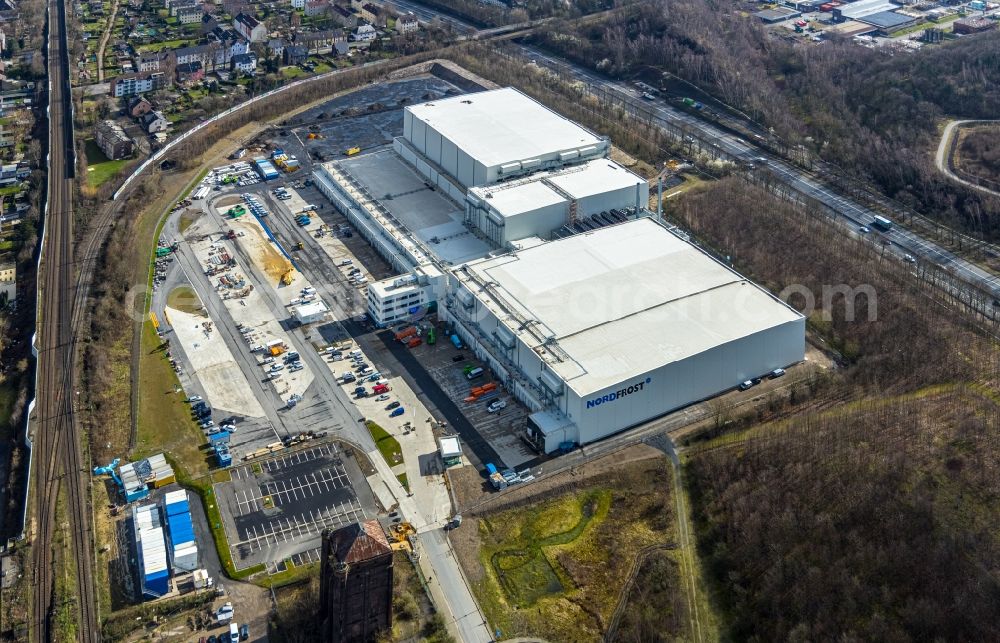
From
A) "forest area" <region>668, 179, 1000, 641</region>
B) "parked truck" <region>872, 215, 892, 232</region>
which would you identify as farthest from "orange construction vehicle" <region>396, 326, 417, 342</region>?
"parked truck" <region>872, 215, 892, 232</region>

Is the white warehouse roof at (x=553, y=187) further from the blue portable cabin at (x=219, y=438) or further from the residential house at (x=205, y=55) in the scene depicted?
the residential house at (x=205, y=55)

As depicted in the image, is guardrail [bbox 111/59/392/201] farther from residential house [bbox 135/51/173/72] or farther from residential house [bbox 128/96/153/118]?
residential house [bbox 135/51/173/72]

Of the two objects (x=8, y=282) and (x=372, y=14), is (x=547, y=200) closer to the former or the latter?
(x=8, y=282)

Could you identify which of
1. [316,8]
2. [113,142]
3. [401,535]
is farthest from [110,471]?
[316,8]

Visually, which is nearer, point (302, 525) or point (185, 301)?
point (302, 525)

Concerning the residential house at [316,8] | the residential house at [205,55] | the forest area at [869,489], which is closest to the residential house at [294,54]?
the residential house at [205,55]

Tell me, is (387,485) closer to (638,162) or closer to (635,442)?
(635,442)
